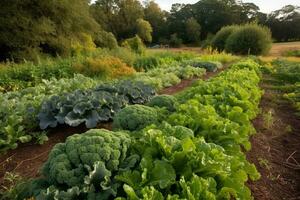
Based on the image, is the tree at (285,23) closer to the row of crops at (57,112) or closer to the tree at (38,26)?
the tree at (38,26)

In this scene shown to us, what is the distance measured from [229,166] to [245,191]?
24 centimetres

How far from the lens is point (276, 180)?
4.00 m

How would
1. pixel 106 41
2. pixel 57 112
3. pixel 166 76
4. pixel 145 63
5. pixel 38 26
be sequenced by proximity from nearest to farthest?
pixel 57 112, pixel 166 76, pixel 145 63, pixel 38 26, pixel 106 41

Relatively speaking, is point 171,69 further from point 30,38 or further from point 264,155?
point 30,38

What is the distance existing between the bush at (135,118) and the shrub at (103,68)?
20.4 feet

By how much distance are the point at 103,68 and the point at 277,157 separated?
739cm

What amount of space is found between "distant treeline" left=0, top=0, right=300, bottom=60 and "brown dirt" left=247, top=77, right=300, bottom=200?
16596 millimetres

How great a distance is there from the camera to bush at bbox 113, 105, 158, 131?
4363 mm

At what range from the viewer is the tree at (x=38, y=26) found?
19656 millimetres

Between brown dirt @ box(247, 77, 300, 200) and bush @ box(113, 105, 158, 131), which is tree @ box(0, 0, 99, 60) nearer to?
brown dirt @ box(247, 77, 300, 200)

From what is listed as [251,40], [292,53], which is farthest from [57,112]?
[292,53]

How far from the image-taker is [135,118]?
4.38 m

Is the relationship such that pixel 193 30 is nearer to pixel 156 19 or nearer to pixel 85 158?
pixel 156 19

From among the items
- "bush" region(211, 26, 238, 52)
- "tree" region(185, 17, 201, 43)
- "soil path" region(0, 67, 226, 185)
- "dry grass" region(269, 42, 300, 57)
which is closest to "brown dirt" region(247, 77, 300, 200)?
"soil path" region(0, 67, 226, 185)
